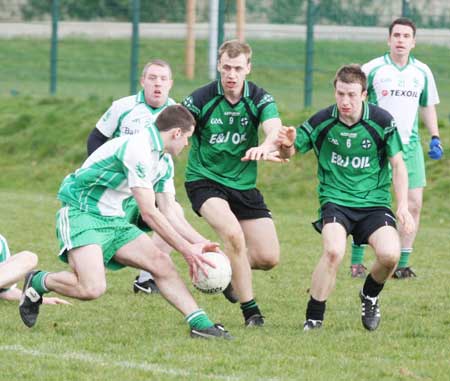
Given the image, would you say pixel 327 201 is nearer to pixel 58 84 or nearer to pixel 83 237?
pixel 83 237

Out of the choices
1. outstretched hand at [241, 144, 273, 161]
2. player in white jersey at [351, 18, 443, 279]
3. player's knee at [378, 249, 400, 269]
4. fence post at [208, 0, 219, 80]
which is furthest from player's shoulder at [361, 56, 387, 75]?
fence post at [208, 0, 219, 80]

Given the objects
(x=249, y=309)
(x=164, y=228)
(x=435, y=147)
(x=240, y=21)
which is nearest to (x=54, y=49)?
(x=240, y=21)

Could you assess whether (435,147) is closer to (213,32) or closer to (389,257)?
(389,257)

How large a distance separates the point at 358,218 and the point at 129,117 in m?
2.53

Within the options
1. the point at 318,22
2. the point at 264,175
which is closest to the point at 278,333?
the point at 264,175

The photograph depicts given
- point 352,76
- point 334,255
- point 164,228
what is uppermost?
point 352,76

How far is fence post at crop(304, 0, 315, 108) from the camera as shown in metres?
19.3

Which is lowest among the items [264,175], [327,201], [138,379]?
[264,175]

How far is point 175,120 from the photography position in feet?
25.7

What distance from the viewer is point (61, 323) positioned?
28.6ft

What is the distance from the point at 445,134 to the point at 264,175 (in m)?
2.68

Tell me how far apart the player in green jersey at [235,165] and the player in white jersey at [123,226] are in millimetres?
684

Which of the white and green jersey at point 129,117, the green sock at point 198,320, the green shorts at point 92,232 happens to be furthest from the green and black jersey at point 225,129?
Answer: the green sock at point 198,320

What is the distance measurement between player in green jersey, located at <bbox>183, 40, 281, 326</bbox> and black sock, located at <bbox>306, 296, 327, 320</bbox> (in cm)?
41
